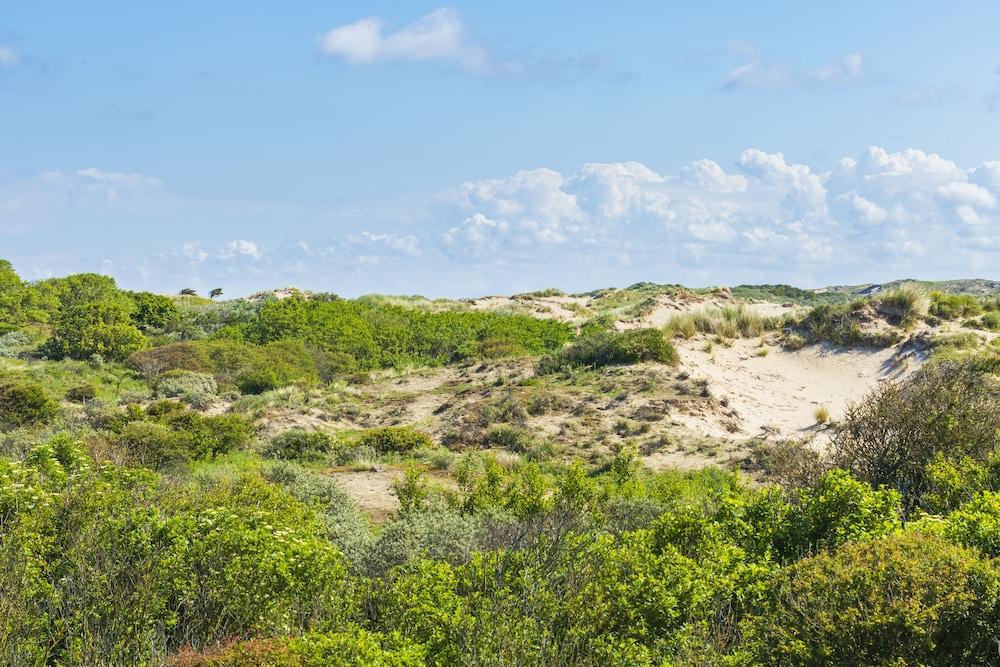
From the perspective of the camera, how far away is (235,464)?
19891 millimetres

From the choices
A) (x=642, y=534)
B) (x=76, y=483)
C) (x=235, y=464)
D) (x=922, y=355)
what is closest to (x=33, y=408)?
(x=235, y=464)

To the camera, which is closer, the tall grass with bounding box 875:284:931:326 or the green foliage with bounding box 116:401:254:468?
the green foliage with bounding box 116:401:254:468

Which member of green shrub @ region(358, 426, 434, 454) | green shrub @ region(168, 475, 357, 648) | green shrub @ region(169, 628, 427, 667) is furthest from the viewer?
green shrub @ region(358, 426, 434, 454)

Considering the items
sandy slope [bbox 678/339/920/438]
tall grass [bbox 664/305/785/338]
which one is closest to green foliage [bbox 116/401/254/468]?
sandy slope [bbox 678/339/920/438]

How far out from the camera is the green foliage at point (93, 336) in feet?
121

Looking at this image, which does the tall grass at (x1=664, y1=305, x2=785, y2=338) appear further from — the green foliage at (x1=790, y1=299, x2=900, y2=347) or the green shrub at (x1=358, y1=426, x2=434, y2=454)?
the green shrub at (x1=358, y1=426, x2=434, y2=454)

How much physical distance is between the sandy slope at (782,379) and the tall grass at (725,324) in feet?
2.14

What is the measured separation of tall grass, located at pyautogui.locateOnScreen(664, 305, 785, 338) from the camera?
32625 mm

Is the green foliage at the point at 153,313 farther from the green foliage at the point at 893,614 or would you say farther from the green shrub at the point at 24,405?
the green foliage at the point at 893,614

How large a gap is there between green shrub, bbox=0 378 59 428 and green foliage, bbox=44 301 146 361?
492 inches

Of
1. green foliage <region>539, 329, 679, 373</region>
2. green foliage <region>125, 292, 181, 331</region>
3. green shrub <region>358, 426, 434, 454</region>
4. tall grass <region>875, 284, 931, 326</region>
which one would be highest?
green foliage <region>125, 292, 181, 331</region>

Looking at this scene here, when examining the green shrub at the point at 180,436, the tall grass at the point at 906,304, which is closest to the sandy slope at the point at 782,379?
the tall grass at the point at 906,304

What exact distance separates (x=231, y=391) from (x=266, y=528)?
76.0 feet

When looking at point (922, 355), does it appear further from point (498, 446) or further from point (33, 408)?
point (33, 408)
